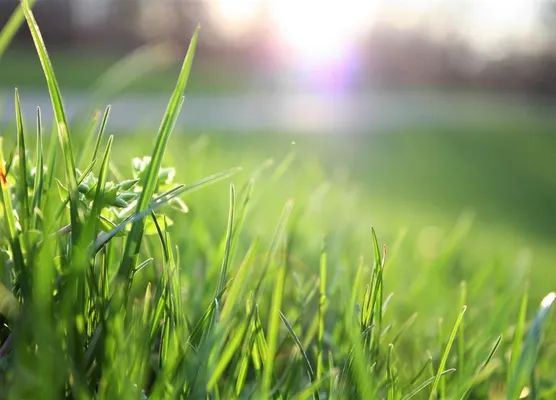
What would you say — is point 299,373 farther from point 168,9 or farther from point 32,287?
point 168,9

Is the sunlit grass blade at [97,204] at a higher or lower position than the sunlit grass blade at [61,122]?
lower

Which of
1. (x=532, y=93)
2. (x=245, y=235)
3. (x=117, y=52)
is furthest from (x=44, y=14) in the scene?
(x=245, y=235)

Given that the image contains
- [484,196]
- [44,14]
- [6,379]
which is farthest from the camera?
[44,14]

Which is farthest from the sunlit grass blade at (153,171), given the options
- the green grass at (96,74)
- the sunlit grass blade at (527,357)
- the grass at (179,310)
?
the green grass at (96,74)

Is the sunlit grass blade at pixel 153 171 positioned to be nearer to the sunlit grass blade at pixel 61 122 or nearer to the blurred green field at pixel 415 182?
the sunlit grass blade at pixel 61 122

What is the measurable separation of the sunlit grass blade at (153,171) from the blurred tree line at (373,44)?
649 inches

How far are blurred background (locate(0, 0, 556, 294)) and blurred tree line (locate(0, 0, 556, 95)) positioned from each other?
35mm

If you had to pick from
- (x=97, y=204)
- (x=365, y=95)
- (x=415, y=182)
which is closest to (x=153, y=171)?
(x=97, y=204)

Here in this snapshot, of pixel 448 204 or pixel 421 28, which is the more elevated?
pixel 421 28

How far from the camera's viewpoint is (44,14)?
15.7 m

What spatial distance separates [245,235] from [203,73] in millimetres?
15723

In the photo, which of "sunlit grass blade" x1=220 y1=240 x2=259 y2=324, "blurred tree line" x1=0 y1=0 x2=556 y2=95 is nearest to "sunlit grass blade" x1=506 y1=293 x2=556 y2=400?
"sunlit grass blade" x1=220 y1=240 x2=259 y2=324

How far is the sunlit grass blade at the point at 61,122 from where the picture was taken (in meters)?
0.38

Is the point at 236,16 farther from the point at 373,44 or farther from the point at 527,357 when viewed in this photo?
the point at 527,357
